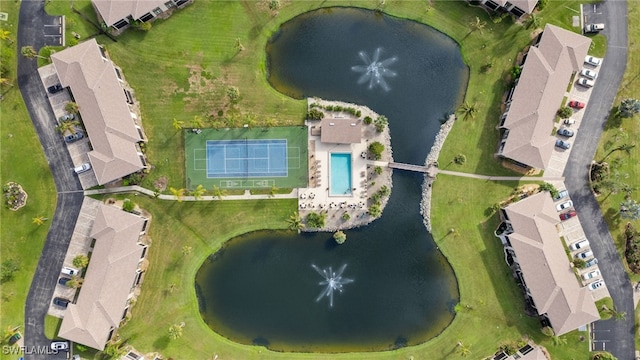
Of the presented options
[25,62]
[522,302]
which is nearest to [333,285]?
[522,302]

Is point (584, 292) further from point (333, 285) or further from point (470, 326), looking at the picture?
point (333, 285)

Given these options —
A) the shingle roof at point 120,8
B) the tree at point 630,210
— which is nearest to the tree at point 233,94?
the shingle roof at point 120,8

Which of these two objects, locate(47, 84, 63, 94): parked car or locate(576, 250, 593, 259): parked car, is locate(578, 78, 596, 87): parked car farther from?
locate(47, 84, 63, 94): parked car

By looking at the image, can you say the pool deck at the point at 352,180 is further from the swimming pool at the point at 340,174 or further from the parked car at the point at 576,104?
the parked car at the point at 576,104

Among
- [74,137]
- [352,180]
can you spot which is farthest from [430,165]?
[74,137]

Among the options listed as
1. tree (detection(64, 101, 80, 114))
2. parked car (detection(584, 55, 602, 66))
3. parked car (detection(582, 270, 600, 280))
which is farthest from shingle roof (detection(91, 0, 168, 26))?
parked car (detection(582, 270, 600, 280))
